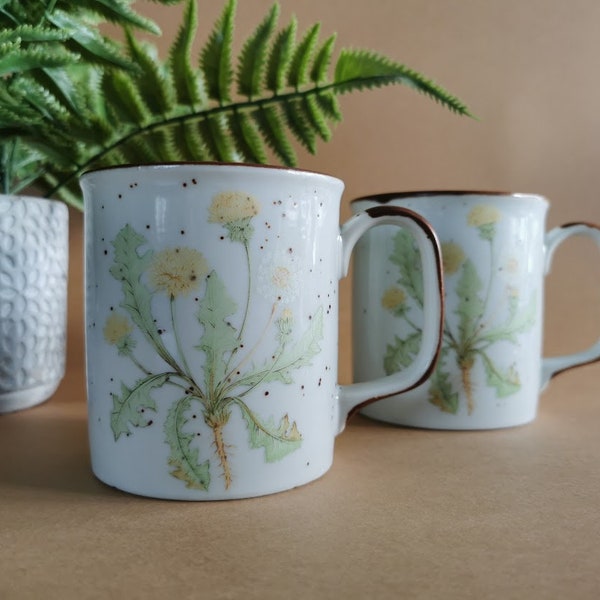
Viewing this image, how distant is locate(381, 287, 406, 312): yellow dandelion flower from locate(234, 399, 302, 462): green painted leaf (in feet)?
0.52

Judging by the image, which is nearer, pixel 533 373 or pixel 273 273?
pixel 273 273

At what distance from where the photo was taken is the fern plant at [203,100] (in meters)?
0.51

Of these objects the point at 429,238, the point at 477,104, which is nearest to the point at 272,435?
the point at 429,238

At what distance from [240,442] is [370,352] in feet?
0.60

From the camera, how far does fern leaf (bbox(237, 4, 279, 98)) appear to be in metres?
0.53

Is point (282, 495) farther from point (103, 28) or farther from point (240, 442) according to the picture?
A: point (103, 28)

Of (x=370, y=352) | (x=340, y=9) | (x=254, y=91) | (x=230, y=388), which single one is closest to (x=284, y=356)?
(x=230, y=388)

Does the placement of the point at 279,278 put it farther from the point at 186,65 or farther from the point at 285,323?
the point at 186,65

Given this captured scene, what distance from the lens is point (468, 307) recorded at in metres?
0.46

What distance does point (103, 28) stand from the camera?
0.65m

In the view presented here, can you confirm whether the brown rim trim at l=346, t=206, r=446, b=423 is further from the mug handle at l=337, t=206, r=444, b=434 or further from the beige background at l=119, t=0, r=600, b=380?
the beige background at l=119, t=0, r=600, b=380

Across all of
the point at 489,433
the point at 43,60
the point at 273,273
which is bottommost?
the point at 489,433

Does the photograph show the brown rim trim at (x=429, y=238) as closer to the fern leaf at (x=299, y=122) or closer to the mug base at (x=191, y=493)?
the mug base at (x=191, y=493)

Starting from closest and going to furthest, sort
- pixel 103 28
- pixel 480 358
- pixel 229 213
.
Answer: pixel 229 213 → pixel 480 358 → pixel 103 28
